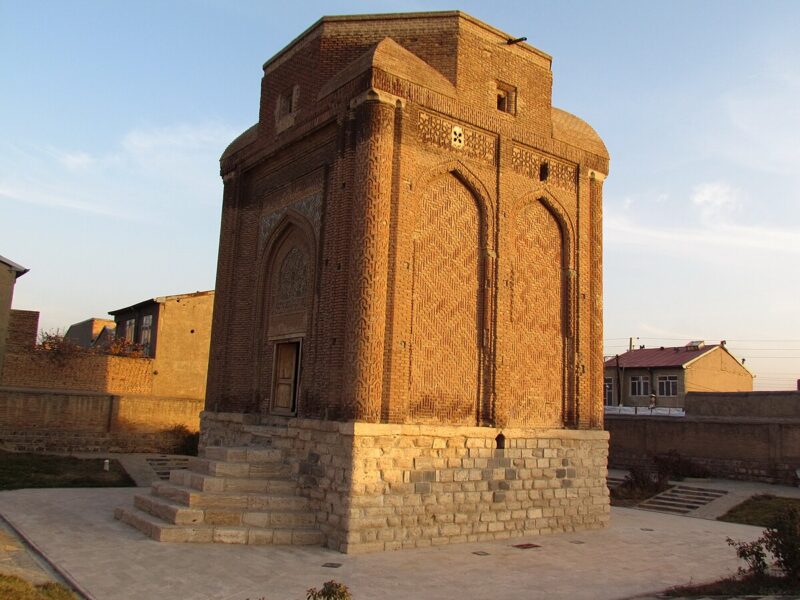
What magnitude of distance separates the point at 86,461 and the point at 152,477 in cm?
213

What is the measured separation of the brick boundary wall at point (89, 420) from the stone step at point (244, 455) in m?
10.6

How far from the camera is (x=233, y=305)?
14.5 m

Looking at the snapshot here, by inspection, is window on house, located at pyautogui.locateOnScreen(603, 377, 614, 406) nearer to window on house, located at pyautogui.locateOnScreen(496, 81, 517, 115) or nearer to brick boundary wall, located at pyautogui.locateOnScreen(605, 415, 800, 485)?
brick boundary wall, located at pyautogui.locateOnScreen(605, 415, 800, 485)

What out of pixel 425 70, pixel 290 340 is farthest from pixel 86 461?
pixel 425 70

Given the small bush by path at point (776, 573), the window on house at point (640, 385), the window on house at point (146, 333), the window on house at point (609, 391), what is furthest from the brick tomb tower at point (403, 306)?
the window on house at point (609, 391)

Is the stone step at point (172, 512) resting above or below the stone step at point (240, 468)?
below

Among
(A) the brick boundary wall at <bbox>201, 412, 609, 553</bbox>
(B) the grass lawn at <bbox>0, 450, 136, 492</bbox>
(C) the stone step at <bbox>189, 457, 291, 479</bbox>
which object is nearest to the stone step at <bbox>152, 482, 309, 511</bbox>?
(A) the brick boundary wall at <bbox>201, 412, 609, 553</bbox>

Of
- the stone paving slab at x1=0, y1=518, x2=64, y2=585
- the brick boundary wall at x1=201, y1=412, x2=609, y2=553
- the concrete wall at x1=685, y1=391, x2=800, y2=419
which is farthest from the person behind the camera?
the concrete wall at x1=685, y1=391, x2=800, y2=419

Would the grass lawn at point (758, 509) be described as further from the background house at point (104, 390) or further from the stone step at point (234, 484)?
the background house at point (104, 390)

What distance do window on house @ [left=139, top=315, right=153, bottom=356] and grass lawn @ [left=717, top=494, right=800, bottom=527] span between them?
18754 mm

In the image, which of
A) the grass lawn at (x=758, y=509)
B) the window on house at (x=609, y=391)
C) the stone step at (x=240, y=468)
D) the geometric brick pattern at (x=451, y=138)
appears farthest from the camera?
the window on house at (x=609, y=391)

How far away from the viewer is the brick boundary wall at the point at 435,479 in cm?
1008

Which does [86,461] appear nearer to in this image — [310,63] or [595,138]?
[310,63]

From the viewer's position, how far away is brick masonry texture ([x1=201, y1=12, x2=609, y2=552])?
34.9 feet
